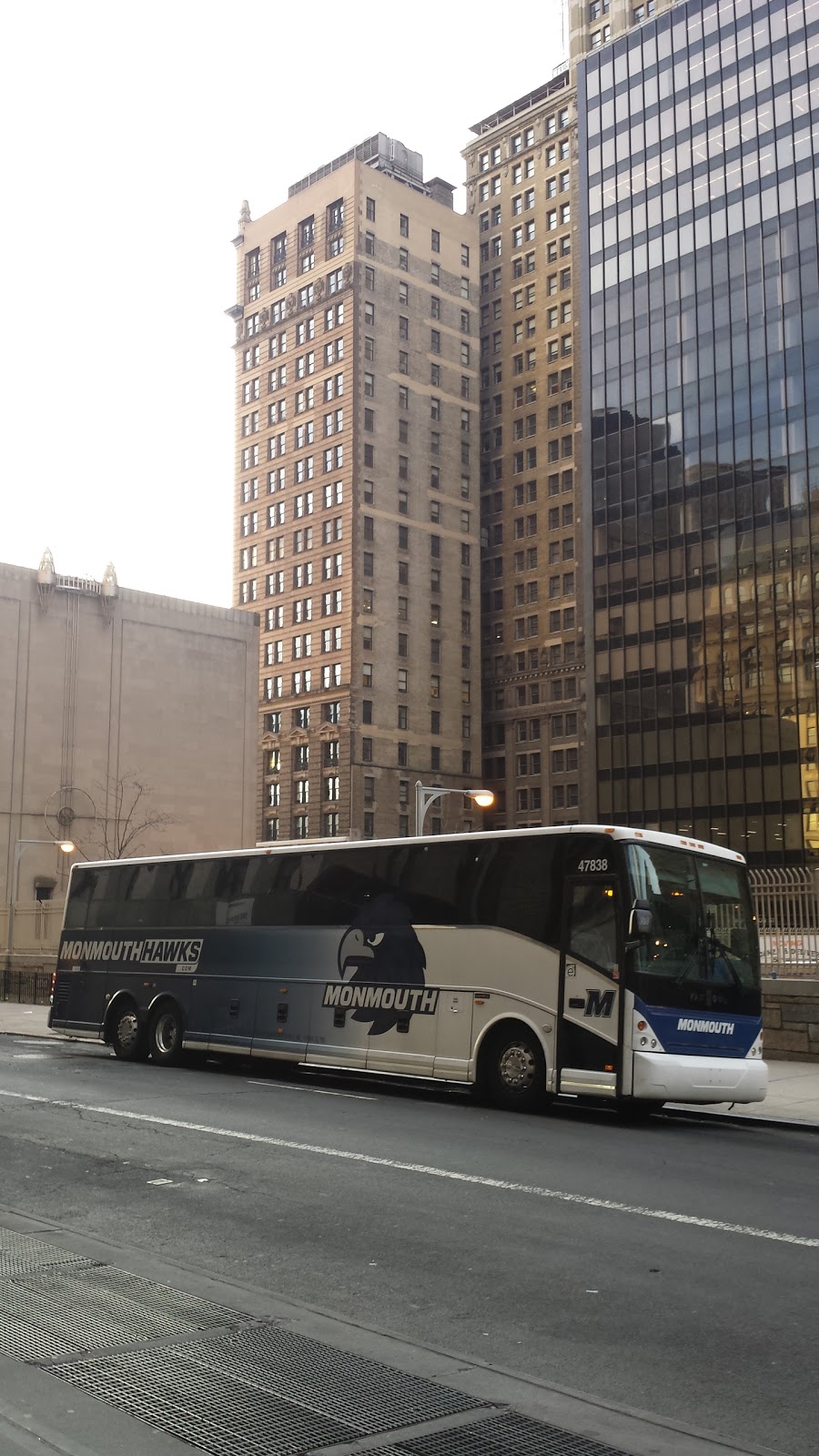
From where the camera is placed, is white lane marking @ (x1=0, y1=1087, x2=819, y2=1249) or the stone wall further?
the stone wall

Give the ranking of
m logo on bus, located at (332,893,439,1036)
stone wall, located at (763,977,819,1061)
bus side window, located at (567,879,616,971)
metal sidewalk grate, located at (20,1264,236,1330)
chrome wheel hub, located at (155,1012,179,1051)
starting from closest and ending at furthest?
metal sidewalk grate, located at (20,1264,236,1330)
bus side window, located at (567,879,616,971)
m logo on bus, located at (332,893,439,1036)
stone wall, located at (763,977,819,1061)
chrome wheel hub, located at (155,1012,179,1051)

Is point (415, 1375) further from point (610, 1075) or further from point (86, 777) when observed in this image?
point (86, 777)

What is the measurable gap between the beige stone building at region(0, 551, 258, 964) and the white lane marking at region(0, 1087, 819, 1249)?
48.0 meters

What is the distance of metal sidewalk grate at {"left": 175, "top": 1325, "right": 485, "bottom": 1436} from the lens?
5188 mm

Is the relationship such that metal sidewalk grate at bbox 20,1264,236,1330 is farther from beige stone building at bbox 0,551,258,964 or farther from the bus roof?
beige stone building at bbox 0,551,258,964

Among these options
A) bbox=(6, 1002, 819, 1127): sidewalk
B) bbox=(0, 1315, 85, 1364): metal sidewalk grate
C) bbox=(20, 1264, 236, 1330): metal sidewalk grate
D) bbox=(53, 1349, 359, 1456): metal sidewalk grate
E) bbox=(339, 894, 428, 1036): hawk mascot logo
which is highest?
bbox=(339, 894, 428, 1036): hawk mascot logo

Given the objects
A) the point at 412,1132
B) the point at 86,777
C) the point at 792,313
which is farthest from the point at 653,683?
the point at 412,1132

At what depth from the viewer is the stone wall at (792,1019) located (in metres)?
20.3

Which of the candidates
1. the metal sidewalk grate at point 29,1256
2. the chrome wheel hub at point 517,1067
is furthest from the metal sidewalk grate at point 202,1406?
the chrome wheel hub at point 517,1067

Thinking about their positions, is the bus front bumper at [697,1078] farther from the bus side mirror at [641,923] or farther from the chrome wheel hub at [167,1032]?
the chrome wheel hub at [167,1032]

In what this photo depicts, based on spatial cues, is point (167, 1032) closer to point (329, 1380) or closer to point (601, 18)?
point (329, 1380)

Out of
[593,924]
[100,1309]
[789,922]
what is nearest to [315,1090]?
[593,924]

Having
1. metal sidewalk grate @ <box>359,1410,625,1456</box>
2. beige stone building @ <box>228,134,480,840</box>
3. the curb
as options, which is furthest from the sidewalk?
beige stone building @ <box>228,134,480,840</box>

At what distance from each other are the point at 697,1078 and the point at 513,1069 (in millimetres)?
2310
